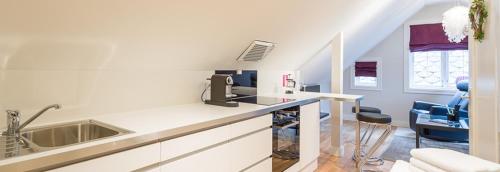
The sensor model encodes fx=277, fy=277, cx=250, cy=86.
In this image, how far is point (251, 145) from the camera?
2107 mm

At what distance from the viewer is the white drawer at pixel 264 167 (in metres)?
2.16

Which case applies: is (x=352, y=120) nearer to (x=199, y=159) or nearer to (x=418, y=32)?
(x=418, y=32)

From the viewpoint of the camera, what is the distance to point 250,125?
6.86ft

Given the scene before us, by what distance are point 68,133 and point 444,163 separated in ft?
6.66

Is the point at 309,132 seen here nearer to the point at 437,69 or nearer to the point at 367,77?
the point at 367,77

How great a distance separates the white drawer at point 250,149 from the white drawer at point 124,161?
605 millimetres

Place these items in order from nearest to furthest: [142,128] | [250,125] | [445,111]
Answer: [142,128] < [250,125] < [445,111]

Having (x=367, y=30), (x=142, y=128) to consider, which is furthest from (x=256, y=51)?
(x=367, y=30)

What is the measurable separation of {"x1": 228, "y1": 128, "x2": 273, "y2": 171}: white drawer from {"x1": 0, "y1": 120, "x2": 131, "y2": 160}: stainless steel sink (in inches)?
30.4

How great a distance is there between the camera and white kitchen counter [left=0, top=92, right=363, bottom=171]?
104 cm

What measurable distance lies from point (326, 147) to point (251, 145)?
2353mm

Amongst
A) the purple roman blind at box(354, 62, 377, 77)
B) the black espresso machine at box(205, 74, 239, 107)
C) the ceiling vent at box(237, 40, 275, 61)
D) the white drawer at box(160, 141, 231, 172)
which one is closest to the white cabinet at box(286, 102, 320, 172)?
the ceiling vent at box(237, 40, 275, 61)

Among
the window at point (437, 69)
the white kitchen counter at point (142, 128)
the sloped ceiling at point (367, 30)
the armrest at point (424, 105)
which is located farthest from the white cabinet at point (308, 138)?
the window at point (437, 69)

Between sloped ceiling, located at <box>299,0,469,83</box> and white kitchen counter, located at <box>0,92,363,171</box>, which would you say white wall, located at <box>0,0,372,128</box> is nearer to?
white kitchen counter, located at <box>0,92,363,171</box>
